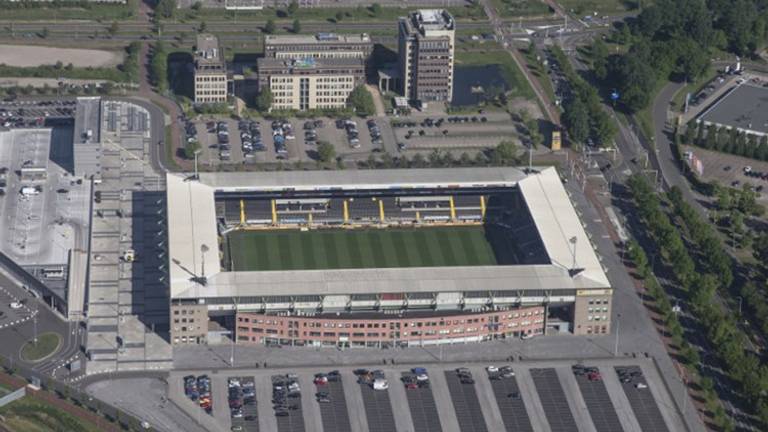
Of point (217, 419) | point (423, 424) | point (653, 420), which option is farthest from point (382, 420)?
point (653, 420)

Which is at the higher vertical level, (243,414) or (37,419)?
(243,414)

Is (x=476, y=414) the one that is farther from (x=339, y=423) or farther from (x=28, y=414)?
(x=28, y=414)

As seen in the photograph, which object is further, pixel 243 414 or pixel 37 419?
pixel 243 414

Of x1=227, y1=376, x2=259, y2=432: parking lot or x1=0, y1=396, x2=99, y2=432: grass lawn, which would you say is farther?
x1=227, y1=376, x2=259, y2=432: parking lot

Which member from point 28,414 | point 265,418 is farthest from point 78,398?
point 265,418

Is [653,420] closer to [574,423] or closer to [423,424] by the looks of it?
[574,423]

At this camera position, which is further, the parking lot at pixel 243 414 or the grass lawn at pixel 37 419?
the parking lot at pixel 243 414
